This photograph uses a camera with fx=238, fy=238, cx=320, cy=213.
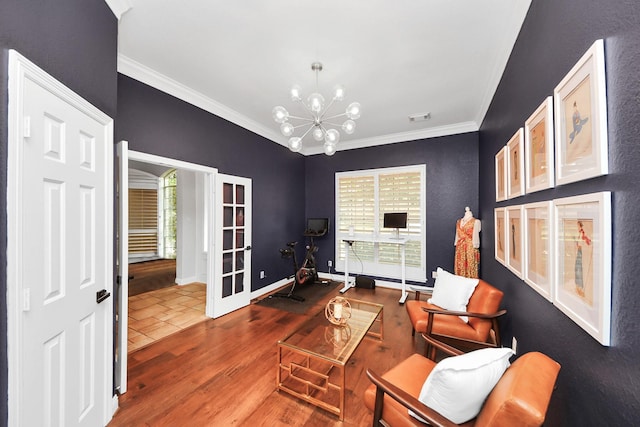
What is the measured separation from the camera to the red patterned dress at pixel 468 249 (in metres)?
3.56

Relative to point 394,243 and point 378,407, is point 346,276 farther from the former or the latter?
point 378,407

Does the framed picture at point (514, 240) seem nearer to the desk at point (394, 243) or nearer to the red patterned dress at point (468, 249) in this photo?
the red patterned dress at point (468, 249)

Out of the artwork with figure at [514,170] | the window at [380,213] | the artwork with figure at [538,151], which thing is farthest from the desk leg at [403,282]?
the artwork with figure at [538,151]

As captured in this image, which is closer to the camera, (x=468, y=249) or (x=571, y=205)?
(x=571, y=205)

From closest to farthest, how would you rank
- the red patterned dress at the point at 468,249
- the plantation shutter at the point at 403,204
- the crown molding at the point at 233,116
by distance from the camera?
1. the crown molding at the point at 233,116
2. the red patterned dress at the point at 468,249
3. the plantation shutter at the point at 403,204

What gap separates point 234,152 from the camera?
12.4ft

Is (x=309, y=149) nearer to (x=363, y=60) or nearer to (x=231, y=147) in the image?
(x=231, y=147)

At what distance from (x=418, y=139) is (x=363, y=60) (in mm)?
2479

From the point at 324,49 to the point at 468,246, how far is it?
10.9 ft

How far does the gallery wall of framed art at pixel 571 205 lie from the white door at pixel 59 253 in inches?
92.0

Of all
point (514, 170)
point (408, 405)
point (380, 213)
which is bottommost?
point (408, 405)

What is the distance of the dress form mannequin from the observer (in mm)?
3568

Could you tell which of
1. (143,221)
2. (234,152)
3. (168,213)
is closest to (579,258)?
(234,152)

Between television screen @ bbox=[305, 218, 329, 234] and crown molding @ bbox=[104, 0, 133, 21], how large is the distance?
4032 millimetres
